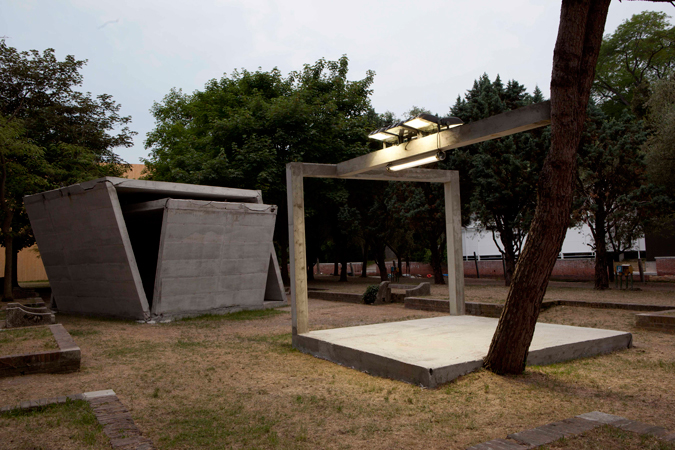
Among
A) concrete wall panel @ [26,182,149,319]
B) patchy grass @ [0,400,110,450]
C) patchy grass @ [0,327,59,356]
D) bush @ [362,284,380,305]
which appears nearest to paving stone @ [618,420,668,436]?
patchy grass @ [0,400,110,450]

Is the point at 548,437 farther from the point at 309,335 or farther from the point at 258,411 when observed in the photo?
the point at 309,335

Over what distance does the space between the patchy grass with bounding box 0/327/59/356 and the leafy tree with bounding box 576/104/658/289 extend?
17.9 m

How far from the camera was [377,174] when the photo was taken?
370 inches

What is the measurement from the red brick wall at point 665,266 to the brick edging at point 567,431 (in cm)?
2594

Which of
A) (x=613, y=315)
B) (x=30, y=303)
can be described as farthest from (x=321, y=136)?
(x=613, y=315)

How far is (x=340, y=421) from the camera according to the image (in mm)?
4836

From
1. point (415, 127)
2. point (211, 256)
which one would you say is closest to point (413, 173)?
point (415, 127)

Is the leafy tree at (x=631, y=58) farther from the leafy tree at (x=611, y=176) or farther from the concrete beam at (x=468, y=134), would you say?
the concrete beam at (x=468, y=134)

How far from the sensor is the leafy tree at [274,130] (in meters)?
22.7

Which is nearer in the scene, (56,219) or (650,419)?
(650,419)

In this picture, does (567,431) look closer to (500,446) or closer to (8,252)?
(500,446)

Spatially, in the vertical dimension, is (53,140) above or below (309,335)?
above

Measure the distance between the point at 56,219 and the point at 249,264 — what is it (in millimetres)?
6583

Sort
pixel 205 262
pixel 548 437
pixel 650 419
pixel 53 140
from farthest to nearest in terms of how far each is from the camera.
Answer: pixel 53 140 < pixel 205 262 < pixel 650 419 < pixel 548 437
